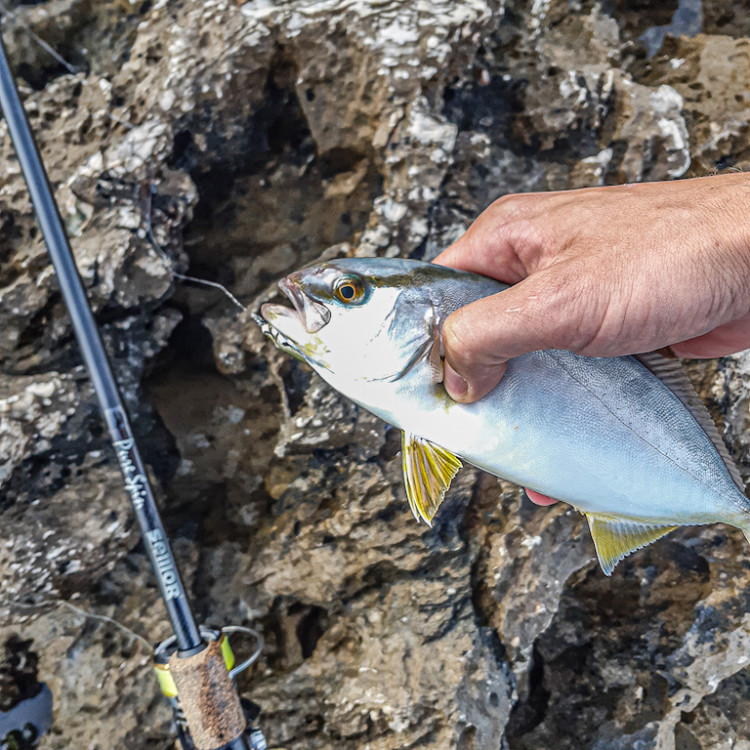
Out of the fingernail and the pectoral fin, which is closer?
the fingernail

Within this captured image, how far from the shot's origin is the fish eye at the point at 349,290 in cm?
125

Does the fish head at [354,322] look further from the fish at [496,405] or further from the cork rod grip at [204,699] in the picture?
the cork rod grip at [204,699]

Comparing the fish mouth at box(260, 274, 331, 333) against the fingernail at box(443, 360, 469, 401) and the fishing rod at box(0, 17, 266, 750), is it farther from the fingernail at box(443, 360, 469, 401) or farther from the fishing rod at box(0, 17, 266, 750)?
the fishing rod at box(0, 17, 266, 750)

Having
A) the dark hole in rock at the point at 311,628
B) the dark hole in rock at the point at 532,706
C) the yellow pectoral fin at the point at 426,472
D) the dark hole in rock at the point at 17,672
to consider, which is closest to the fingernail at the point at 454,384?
the yellow pectoral fin at the point at 426,472

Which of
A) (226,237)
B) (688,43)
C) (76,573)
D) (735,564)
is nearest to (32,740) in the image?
(76,573)

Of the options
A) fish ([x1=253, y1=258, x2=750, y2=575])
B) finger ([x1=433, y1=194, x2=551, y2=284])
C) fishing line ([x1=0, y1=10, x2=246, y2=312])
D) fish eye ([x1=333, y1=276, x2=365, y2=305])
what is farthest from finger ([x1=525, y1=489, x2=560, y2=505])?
fishing line ([x1=0, y1=10, x2=246, y2=312])

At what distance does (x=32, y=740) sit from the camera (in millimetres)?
1819

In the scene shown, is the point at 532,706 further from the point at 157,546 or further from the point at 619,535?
the point at 157,546

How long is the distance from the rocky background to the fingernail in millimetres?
599

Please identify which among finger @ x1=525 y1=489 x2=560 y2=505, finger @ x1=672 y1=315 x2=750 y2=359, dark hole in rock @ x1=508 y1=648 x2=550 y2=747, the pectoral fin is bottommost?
dark hole in rock @ x1=508 y1=648 x2=550 y2=747

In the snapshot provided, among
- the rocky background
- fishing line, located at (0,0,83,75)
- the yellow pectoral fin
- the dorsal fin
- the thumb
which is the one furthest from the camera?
fishing line, located at (0,0,83,75)

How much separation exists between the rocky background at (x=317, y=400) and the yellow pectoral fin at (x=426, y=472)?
1.68 ft

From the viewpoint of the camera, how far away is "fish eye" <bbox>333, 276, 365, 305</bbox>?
1.25 metres

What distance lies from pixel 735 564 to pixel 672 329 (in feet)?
3.75
